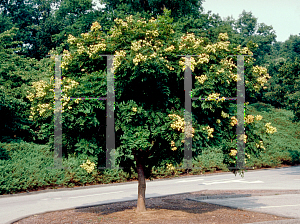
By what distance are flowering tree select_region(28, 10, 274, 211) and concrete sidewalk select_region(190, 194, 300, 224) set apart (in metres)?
2.53

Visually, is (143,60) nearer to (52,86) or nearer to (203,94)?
(203,94)

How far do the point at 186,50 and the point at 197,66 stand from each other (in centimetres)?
57

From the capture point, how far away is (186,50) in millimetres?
8570

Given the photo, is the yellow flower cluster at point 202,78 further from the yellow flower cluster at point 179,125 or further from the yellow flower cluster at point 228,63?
the yellow flower cluster at point 179,125

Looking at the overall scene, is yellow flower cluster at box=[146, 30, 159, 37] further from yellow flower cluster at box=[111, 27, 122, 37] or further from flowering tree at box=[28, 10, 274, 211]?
yellow flower cluster at box=[111, 27, 122, 37]

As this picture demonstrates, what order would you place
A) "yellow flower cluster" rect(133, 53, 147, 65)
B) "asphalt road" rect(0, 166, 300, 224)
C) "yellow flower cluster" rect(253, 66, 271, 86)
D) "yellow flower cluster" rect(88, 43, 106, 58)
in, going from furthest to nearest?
"asphalt road" rect(0, 166, 300, 224), "yellow flower cluster" rect(253, 66, 271, 86), "yellow flower cluster" rect(88, 43, 106, 58), "yellow flower cluster" rect(133, 53, 147, 65)

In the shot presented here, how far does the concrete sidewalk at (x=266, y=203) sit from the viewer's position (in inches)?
393

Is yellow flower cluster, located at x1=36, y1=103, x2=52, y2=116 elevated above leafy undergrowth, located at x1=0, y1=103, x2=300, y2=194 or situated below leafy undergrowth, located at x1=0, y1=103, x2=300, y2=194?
above

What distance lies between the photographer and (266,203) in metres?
12.0

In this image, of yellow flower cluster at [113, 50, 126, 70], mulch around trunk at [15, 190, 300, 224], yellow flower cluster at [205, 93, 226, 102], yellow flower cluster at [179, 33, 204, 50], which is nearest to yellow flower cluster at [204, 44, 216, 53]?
yellow flower cluster at [179, 33, 204, 50]

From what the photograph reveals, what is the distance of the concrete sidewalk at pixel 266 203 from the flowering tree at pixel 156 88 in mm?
2531

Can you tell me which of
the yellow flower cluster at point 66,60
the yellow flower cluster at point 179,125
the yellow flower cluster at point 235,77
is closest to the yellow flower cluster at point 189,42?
the yellow flower cluster at point 235,77

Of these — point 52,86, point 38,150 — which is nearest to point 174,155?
point 52,86

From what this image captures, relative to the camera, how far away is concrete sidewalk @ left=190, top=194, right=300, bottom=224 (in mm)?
9973
